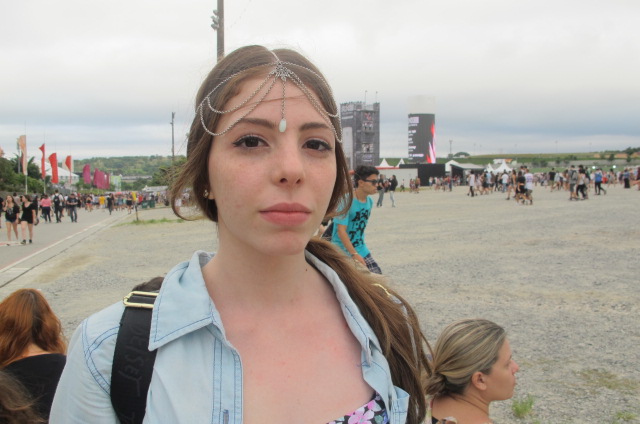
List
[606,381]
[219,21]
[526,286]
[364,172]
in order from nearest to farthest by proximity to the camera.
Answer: [606,381]
[364,172]
[526,286]
[219,21]

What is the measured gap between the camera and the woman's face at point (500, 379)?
305 centimetres

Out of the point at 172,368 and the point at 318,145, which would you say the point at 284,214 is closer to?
the point at 318,145

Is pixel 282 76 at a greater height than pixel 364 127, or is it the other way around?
pixel 364 127

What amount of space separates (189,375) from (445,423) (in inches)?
83.0

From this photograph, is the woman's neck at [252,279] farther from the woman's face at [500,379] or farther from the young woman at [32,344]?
the young woman at [32,344]

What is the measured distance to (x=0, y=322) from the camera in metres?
3.59

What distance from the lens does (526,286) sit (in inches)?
309

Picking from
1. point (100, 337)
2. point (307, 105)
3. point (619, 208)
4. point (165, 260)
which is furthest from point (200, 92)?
point (619, 208)

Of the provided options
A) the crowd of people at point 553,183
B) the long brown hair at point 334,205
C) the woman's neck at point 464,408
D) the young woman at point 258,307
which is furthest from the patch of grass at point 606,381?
the crowd of people at point 553,183

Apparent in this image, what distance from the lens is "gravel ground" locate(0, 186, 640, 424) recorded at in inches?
169

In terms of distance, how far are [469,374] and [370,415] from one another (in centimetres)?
192

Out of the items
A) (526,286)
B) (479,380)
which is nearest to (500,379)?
(479,380)

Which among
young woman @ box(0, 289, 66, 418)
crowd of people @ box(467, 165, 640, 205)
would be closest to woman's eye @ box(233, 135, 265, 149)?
young woman @ box(0, 289, 66, 418)

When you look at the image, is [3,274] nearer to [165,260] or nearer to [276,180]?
[165,260]
